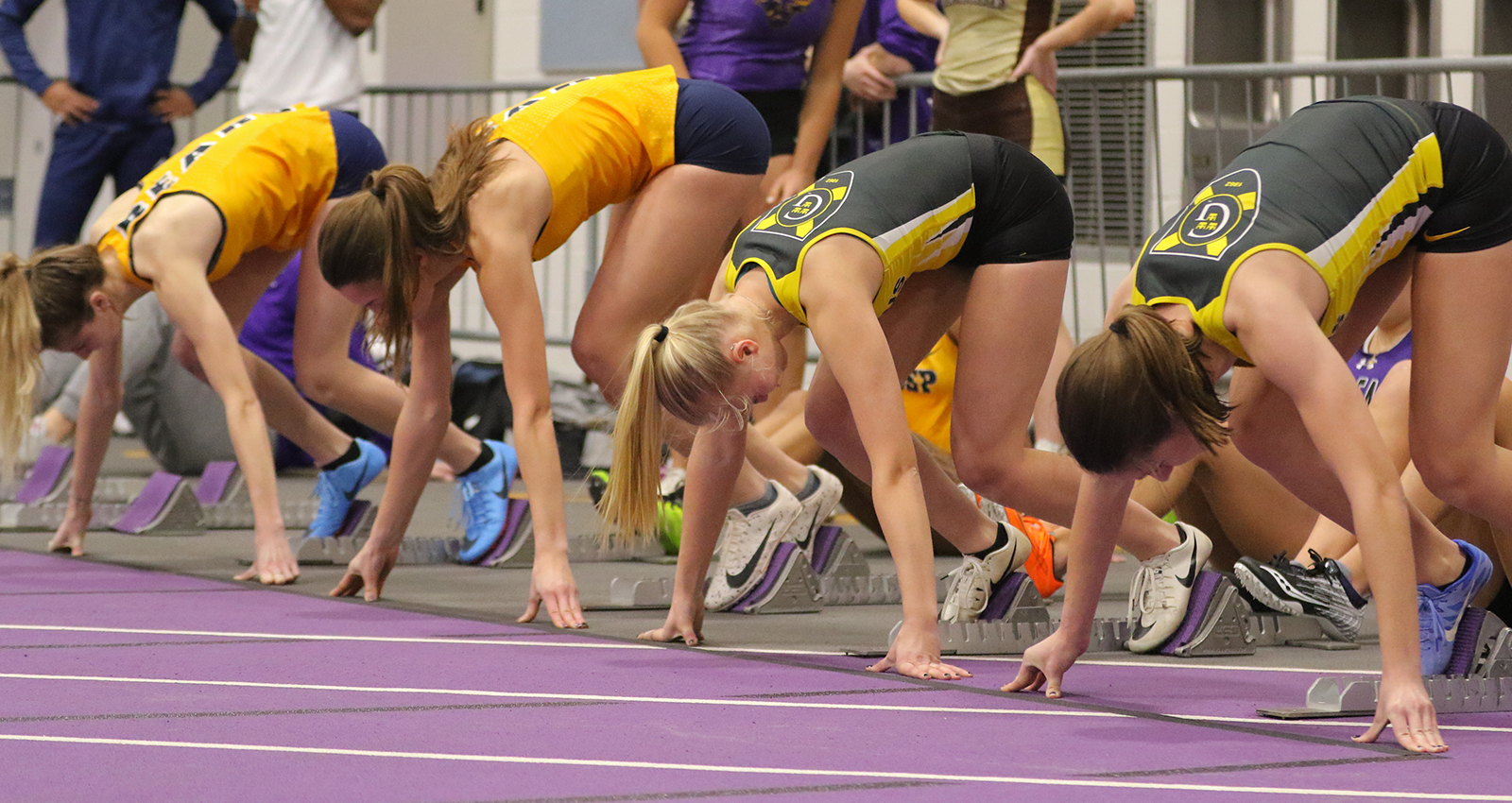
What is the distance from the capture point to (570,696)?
3.06 metres

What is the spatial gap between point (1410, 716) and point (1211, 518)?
1850 millimetres

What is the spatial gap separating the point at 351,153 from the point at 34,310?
97cm

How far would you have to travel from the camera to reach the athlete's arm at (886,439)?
3213 mm

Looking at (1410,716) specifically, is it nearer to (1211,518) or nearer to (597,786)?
(597,786)

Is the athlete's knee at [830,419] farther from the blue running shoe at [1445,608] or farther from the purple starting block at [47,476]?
the purple starting block at [47,476]

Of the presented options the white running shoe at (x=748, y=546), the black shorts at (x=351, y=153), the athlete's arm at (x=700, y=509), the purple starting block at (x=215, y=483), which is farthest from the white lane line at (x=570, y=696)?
the purple starting block at (x=215, y=483)

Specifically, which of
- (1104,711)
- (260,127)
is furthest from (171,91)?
(1104,711)

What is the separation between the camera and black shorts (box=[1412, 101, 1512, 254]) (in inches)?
121

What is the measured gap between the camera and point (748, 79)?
18.0 feet

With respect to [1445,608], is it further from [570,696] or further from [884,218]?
[570,696]

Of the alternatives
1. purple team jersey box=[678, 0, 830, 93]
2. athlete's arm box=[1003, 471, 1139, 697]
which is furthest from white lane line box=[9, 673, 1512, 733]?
purple team jersey box=[678, 0, 830, 93]

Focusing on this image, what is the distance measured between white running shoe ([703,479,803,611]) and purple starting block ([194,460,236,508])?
2435 millimetres

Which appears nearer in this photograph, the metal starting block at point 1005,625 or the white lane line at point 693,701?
the white lane line at point 693,701

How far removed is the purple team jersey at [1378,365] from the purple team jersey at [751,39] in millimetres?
1909
